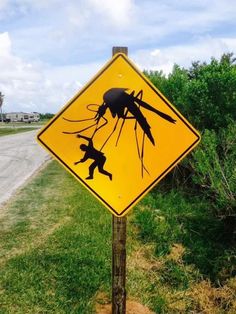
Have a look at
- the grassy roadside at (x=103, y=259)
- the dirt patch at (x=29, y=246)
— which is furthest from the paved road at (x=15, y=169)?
the dirt patch at (x=29, y=246)

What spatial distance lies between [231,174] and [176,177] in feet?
10.9

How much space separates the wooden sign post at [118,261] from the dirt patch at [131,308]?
A: 437 mm

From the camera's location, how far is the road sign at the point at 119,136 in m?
3.53

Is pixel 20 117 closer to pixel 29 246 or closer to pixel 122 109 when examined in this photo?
pixel 29 246

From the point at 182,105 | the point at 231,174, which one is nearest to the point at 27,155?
the point at 182,105

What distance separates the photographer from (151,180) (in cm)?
360

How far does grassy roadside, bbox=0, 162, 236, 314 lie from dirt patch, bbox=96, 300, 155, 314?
72 mm

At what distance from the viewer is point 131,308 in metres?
4.42

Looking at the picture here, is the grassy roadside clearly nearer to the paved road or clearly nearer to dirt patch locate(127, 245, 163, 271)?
dirt patch locate(127, 245, 163, 271)

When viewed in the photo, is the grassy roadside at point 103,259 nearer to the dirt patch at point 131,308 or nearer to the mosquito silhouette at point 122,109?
the dirt patch at point 131,308

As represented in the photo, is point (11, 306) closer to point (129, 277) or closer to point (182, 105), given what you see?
point (129, 277)

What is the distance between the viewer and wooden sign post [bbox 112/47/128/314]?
3.70 metres

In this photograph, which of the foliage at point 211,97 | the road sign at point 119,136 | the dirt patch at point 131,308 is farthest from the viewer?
the foliage at point 211,97

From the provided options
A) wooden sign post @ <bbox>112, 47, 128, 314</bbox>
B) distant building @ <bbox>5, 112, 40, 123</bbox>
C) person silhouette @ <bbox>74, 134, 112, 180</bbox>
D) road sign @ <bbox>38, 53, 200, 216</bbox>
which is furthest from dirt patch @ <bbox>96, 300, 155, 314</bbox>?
distant building @ <bbox>5, 112, 40, 123</bbox>
